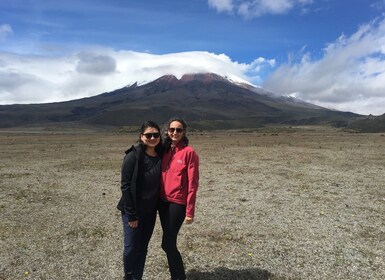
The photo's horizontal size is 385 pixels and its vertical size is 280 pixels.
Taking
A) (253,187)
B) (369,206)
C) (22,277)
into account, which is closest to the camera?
(22,277)

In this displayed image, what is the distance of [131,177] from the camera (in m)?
5.96

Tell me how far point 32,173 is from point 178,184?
18899 millimetres

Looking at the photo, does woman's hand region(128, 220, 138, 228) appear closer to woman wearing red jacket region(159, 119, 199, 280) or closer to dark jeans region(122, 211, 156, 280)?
dark jeans region(122, 211, 156, 280)

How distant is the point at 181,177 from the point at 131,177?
811 millimetres

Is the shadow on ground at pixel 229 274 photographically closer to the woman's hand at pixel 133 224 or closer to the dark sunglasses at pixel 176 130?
the woman's hand at pixel 133 224

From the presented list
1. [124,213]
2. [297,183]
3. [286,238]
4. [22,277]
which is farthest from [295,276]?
[297,183]

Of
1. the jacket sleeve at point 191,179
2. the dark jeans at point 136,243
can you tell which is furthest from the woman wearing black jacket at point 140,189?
the jacket sleeve at point 191,179

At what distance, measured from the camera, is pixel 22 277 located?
7574 millimetres

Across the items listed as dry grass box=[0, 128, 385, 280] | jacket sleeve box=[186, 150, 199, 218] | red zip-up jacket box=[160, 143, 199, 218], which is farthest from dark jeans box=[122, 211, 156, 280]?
dry grass box=[0, 128, 385, 280]

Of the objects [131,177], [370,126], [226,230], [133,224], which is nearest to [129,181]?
[131,177]

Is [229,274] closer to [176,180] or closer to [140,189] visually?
[176,180]

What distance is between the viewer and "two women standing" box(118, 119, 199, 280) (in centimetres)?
599

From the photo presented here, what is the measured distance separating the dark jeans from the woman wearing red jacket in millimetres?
303

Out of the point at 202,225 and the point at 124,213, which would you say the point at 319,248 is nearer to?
the point at 202,225
